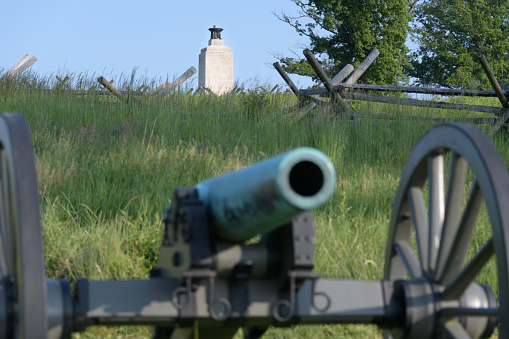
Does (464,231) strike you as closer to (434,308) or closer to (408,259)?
(434,308)

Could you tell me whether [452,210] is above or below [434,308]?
above

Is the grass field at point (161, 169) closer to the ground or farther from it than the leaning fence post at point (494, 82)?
closer to the ground

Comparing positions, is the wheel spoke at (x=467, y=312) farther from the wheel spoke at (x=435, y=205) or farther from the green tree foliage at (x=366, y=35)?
the green tree foliage at (x=366, y=35)

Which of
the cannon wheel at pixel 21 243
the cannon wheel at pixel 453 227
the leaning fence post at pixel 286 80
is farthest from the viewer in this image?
the leaning fence post at pixel 286 80

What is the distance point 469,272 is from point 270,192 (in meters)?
0.93

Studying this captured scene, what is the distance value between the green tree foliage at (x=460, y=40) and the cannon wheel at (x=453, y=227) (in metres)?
29.9

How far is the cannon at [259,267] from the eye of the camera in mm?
1653

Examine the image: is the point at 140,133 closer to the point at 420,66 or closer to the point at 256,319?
the point at 256,319

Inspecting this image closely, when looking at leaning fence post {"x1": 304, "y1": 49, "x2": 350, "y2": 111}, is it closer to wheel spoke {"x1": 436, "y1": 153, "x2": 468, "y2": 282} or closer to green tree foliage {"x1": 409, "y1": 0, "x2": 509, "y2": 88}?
wheel spoke {"x1": 436, "y1": 153, "x2": 468, "y2": 282}

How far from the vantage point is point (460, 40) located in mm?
33969

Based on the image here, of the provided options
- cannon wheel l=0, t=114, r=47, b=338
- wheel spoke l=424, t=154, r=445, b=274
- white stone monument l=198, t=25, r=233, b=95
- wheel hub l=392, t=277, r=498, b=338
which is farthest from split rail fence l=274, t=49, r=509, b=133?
white stone monument l=198, t=25, r=233, b=95

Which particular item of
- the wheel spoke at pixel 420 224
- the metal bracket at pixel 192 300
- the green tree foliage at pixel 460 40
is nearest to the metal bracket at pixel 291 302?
the metal bracket at pixel 192 300

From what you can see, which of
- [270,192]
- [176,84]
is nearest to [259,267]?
[270,192]

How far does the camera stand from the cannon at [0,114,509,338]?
1653mm
